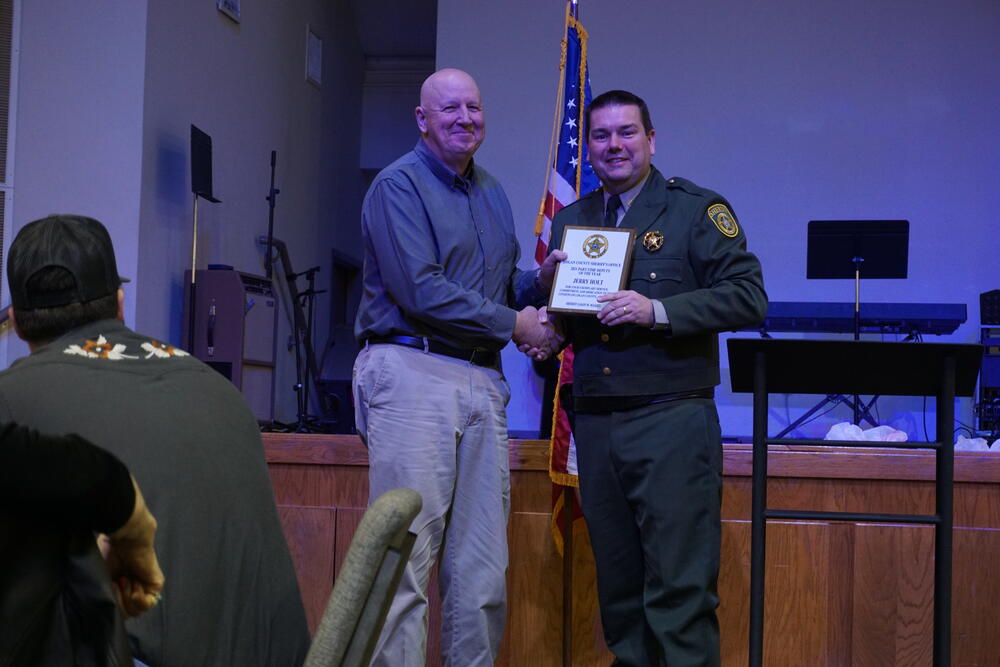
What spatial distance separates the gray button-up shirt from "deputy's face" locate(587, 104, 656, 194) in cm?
37

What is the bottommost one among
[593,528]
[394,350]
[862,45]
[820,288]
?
[593,528]

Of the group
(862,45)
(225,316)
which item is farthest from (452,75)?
(862,45)

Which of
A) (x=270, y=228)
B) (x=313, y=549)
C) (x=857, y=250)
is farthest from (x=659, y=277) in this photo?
(x=270, y=228)

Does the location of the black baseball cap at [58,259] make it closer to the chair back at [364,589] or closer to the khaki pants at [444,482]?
the chair back at [364,589]

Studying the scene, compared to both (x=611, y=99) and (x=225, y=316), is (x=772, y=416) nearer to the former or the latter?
(x=225, y=316)

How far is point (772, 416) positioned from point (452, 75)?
498 centimetres

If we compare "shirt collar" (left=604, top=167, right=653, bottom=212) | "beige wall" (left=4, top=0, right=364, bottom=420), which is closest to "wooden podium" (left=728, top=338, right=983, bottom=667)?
"shirt collar" (left=604, top=167, right=653, bottom=212)

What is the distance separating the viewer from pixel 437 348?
2.66 metres

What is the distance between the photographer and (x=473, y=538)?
2.64 metres

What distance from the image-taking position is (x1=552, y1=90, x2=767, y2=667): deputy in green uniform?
240 centimetres

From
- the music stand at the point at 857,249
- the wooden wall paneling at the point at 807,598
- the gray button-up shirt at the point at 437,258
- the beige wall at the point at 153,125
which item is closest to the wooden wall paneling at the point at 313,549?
the gray button-up shirt at the point at 437,258

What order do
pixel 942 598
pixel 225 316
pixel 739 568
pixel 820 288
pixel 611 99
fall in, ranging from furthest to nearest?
1. pixel 820 288
2. pixel 225 316
3. pixel 739 568
4. pixel 611 99
5. pixel 942 598

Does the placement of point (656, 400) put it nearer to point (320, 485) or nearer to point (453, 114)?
point (453, 114)

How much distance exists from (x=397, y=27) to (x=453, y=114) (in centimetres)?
795
